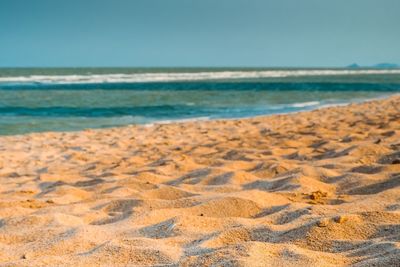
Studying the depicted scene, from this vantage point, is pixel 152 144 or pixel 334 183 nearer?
pixel 334 183

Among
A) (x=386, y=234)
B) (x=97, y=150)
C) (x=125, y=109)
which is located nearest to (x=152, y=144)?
(x=97, y=150)

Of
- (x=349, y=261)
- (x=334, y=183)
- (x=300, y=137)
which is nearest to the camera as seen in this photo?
(x=349, y=261)

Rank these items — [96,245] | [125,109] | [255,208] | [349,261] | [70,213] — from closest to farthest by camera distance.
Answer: [349,261] → [96,245] → [255,208] → [70,213] → [125,109]

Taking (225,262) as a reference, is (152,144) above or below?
below

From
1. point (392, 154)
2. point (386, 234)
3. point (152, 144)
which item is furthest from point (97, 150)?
point (386, 234)

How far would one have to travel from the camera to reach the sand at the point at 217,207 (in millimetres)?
1979

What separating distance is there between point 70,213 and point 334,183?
5.46ft

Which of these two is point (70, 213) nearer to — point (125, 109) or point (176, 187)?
point (176, 187)

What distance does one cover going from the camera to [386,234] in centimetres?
203

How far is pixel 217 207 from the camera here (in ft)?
9.11

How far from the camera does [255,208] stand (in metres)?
2.74

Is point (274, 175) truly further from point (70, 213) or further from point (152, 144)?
point (152, 144)

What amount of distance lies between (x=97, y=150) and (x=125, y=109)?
789cm

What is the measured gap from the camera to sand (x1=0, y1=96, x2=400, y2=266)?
1979 millimetres
